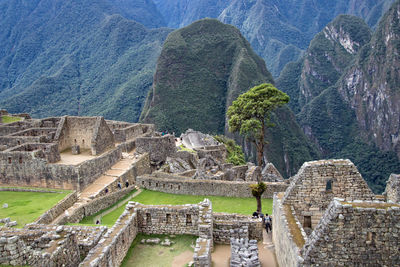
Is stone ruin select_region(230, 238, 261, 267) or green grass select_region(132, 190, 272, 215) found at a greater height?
stone ruin select_region(230, 238, 261, 267)

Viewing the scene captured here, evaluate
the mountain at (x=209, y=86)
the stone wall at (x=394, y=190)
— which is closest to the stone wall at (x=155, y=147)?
the stone wall at (x=394, y=190)

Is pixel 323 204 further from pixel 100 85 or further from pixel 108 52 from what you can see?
pixel 108 52

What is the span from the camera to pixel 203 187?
53.3 feet

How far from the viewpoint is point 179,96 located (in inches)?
4631

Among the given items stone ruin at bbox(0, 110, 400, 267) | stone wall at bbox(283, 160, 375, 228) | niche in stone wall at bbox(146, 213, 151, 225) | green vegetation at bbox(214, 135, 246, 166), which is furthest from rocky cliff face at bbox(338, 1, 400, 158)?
niche in stone wall at bbox(146, 213, 151, 225)

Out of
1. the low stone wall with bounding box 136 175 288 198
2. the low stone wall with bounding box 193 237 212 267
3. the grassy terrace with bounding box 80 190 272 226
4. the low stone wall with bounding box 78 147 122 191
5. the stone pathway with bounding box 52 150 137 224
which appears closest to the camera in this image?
the low stone wall with bounding box 193 237 212 267

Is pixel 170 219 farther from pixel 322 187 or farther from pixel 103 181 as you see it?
pixel 103 181

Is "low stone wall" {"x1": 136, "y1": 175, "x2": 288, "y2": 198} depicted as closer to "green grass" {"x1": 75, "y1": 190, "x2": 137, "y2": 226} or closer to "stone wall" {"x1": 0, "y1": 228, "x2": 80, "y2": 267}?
"green grass" {"x1": 75, "y1": 190, "x2": 137, "y2": 226}

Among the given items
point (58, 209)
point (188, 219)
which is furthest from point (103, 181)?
point (188, 219)

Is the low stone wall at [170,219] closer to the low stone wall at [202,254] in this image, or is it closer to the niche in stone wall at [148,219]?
the niche in stone wall at [148,219]

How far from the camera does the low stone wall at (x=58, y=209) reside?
1238 centimetres

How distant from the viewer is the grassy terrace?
13773 mm

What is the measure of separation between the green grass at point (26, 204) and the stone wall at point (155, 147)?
774cm

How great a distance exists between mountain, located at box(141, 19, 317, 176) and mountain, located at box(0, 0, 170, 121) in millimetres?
11951
